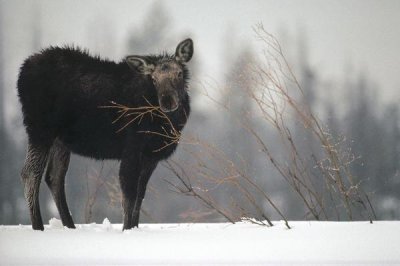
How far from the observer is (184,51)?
15.5ft

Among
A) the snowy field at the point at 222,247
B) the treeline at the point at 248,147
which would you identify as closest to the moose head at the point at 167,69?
the snowy field at the point at 222,247

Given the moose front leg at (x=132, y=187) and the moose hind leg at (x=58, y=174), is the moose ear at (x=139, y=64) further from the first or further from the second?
the moose hind leg at (x=58, y=174)

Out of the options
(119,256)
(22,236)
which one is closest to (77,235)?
(22,236)

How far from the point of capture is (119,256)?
321 centimetres

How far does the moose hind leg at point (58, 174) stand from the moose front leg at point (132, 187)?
827 millimetres

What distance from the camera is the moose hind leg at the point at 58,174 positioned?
5098 millimetres

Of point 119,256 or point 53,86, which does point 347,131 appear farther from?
point 119,256

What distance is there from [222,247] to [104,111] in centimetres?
197

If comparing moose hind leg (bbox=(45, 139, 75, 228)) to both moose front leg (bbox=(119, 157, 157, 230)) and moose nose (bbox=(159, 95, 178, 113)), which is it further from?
moose nose (bbox=(159, 95, 178, 113))

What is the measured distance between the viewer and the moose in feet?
15.1

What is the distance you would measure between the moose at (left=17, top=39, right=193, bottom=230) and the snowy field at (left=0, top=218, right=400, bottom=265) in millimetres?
827


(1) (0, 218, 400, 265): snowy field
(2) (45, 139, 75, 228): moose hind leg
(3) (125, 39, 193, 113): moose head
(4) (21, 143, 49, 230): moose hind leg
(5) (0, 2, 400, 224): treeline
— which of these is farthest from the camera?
(5) (0, 2, 400, 224): treeline

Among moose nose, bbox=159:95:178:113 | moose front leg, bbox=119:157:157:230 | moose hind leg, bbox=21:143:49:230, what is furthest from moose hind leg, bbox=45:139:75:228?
moose nose, bbox=159:95:178:113

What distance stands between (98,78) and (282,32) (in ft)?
19.2
